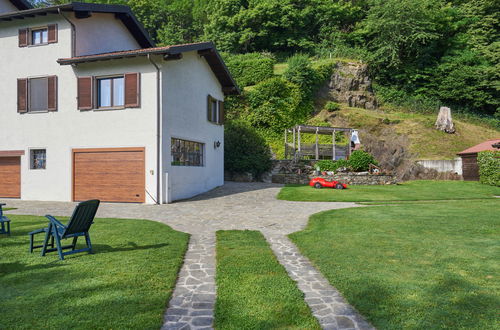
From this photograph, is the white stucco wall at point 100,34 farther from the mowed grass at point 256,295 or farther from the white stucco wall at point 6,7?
the mowed grass at point 256,295

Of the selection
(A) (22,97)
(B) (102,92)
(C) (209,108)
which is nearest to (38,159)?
(A) (22,97)

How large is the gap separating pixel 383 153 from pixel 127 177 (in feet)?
68.2

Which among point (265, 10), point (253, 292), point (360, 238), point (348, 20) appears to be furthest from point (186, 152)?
point (348, 20)

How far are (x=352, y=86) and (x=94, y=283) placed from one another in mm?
34321

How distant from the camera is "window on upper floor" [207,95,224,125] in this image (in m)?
19.1

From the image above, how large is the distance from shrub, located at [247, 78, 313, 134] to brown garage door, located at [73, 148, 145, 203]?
15.0 meters

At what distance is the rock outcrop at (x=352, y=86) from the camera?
1347 inches

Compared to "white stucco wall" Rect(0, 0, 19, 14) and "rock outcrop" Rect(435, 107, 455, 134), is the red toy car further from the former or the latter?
"white stucco wall" Rect(0, 0, 19, 14)

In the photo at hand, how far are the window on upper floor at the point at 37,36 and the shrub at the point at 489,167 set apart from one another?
2601 centimetres

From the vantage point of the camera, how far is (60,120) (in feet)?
50.5

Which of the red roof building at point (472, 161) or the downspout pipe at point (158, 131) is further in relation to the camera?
the red roof building at point (472, 161)

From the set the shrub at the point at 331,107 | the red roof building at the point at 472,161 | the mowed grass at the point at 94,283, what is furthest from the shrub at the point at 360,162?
the mowed grass at the point at 94,283

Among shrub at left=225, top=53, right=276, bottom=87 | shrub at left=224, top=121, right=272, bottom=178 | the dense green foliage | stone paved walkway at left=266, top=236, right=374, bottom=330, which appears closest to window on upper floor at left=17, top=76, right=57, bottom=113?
shrub at left=224, top=121, right=272, bottom=178

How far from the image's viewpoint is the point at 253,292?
13.8ft
